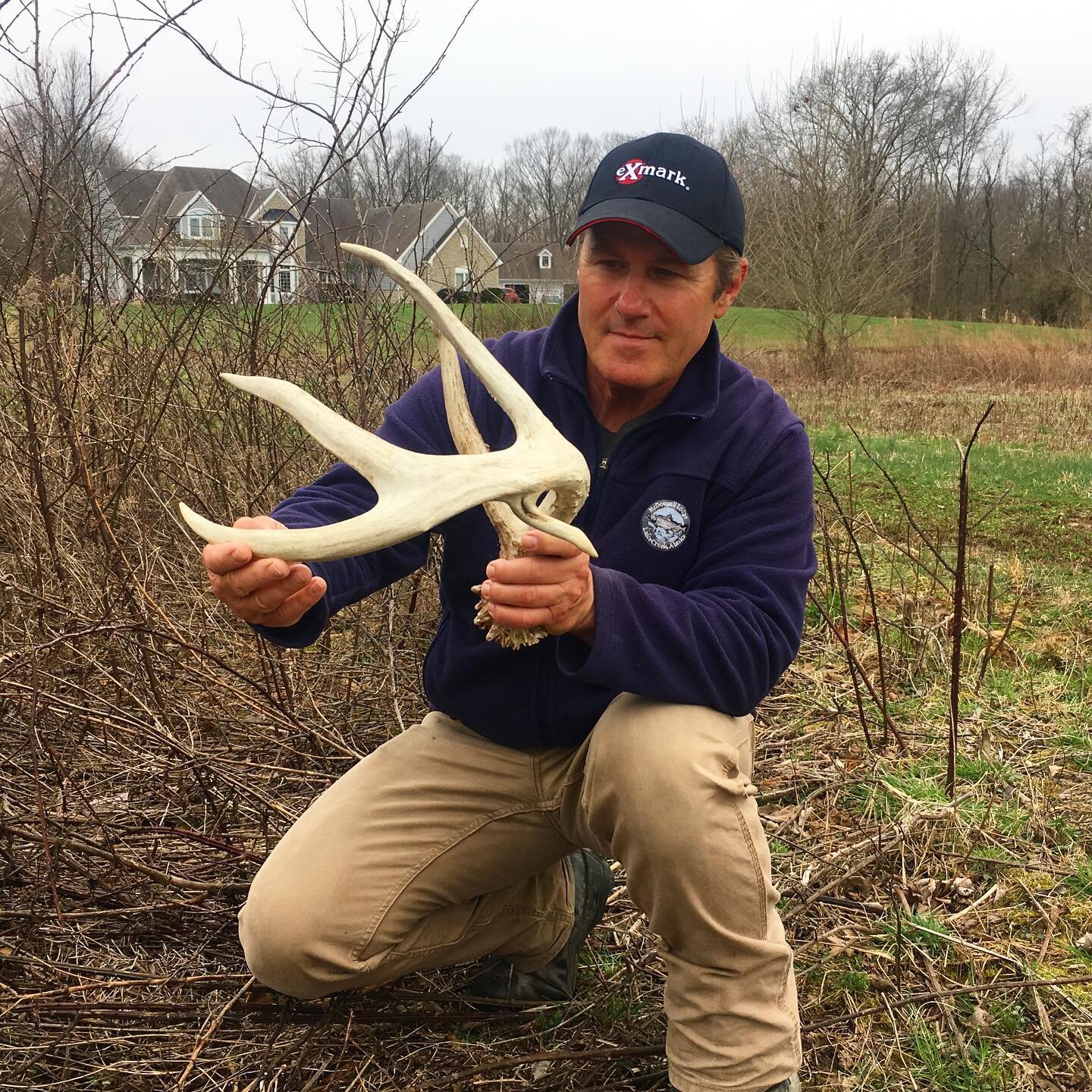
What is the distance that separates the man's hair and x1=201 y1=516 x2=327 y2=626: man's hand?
0.96m

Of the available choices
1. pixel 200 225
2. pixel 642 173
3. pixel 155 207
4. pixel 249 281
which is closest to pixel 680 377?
pixel 642 173

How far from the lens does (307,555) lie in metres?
1.49

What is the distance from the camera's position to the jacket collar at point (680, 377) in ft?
7.09

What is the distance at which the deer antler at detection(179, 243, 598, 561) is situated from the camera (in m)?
1.48

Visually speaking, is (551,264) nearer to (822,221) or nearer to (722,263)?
(722,263)

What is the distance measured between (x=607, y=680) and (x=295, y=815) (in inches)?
49.5

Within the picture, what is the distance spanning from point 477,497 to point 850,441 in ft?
28.2

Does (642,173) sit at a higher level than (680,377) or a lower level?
higher

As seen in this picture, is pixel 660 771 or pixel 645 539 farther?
pixel 645 539

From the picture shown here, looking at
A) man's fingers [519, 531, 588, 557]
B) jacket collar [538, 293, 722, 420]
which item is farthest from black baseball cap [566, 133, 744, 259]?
man's fingers [519, 531, 588, 557]

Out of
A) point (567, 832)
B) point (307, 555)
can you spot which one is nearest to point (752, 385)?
point (567, 832)

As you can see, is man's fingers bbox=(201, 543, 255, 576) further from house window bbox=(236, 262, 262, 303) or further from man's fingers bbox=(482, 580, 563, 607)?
house window bbox=(236, 262, 262, 303)

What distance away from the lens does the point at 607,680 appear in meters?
1.82

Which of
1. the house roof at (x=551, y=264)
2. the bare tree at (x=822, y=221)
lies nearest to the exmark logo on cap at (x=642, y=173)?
the house roof at (x=551, y=264)
